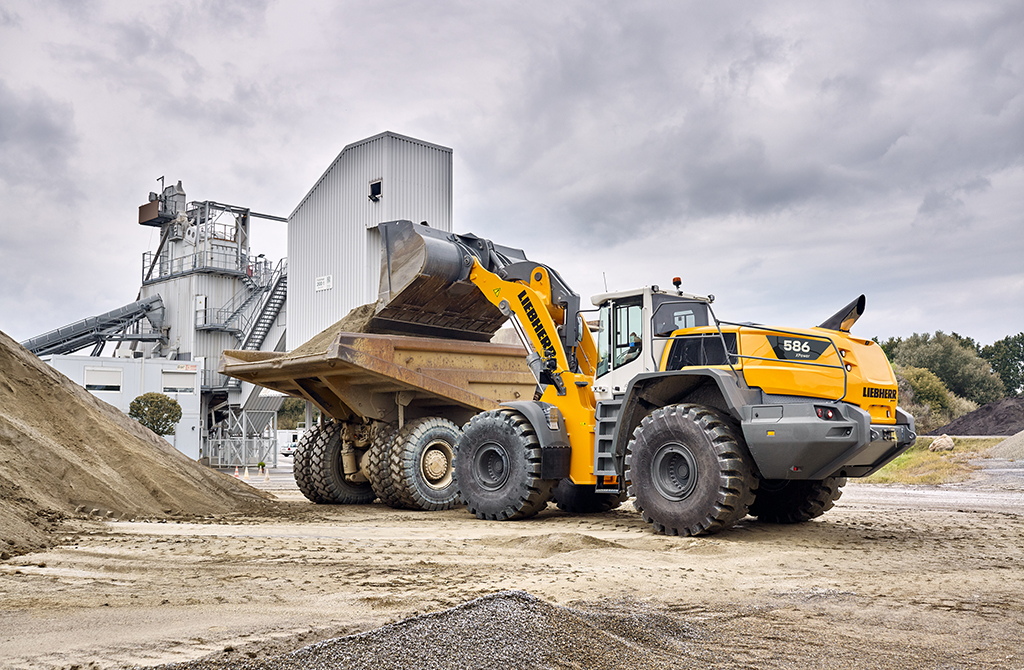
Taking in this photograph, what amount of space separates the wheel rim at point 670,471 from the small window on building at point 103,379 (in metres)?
33.5

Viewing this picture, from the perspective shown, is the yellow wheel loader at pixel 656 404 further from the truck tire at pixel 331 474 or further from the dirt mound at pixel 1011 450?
the dirt mound at pixel 1011 450

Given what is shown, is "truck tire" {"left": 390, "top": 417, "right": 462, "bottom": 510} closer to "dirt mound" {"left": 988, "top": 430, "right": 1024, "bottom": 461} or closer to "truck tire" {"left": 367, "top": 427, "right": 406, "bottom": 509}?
"truck tire" {"left": 367, "top": 427, "right": 406, "bottom": 509}

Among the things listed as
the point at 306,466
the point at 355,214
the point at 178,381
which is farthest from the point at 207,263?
the point at 306,466

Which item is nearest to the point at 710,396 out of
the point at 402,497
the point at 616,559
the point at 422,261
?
the point at 616,559

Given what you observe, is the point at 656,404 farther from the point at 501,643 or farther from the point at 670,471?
the point at 501,643

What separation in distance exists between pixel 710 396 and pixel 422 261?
171 inches

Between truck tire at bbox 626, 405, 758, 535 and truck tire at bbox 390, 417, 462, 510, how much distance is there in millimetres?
3806

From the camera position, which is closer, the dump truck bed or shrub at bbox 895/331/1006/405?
the dump truck bed

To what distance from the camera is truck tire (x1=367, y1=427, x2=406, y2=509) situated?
12.3 metres

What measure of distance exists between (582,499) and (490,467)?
1.55 m

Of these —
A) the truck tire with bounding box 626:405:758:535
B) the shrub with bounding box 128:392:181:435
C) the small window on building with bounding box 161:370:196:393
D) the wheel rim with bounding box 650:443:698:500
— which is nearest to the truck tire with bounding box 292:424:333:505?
the truck tire with bounding box 626:405:758:535

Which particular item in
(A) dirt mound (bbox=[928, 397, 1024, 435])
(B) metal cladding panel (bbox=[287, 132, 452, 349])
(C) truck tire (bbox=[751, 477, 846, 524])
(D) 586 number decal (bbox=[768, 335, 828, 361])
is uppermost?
(B) metal cladding panel (bbox=[287, 132, 452, 349])

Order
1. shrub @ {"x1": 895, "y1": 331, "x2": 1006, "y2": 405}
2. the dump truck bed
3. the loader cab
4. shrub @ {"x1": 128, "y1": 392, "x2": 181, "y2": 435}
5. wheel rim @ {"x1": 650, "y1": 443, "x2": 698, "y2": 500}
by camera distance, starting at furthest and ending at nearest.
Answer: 1. shrub @ {"x1": 895, "y1": 331, "x2": 1006, "y2": 405}
2. shrub @ {"x1": 128, "y1": 392, "x2": 181, "y2": 435}
3. the dump truck bed
4. the loader cab
5. wheel rim @ {"x1": 650, "y1": 443, "x2": 698, "y2": 500}

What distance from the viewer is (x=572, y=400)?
33.8 feet
